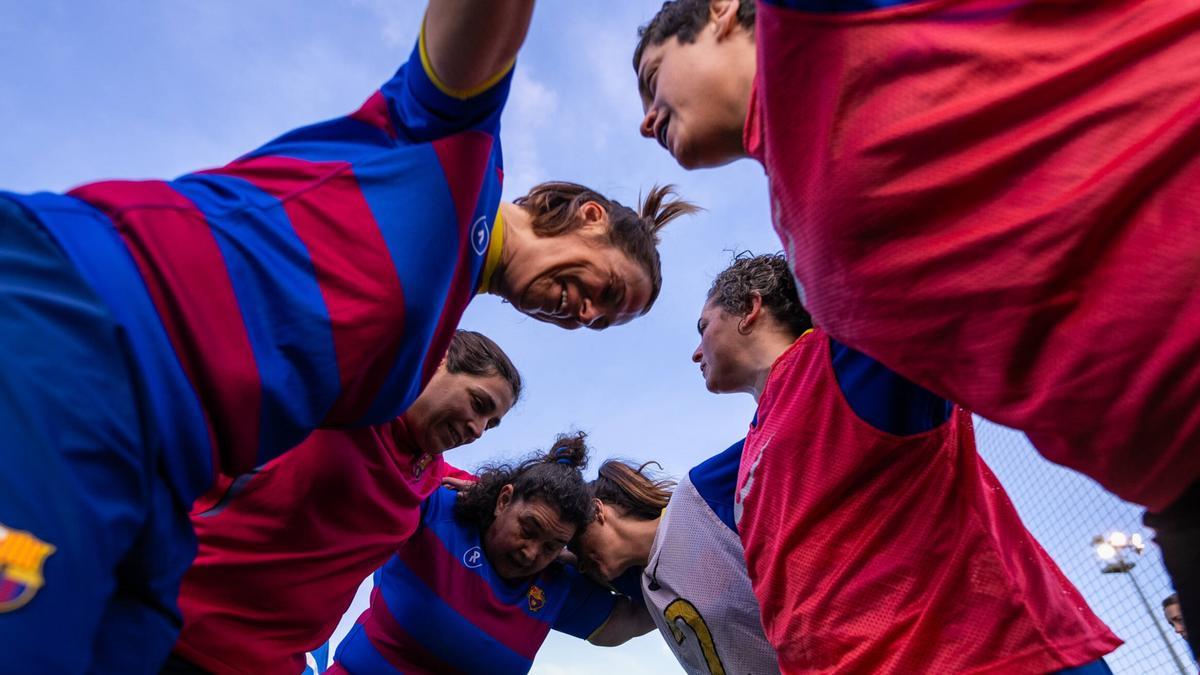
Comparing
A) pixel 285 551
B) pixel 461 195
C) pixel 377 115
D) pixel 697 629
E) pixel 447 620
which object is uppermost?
pixel 377 115

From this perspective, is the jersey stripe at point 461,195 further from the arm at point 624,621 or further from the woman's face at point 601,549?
the arm at point 624,621

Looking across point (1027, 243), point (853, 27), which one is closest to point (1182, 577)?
point (1027, 243)

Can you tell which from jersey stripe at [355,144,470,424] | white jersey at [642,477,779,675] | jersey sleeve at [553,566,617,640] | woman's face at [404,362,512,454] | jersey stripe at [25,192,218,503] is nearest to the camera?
jersey stripe at [25,192,218,503]

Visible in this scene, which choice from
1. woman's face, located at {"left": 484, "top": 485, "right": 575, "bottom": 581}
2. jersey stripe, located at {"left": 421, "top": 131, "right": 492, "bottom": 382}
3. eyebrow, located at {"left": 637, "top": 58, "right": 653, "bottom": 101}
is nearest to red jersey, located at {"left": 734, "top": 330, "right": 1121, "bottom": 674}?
eyebrow, located at {"left": 637, "top": 58, "right": 653, "bottom": 101}

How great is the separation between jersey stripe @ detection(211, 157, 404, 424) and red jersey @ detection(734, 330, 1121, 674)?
33.9 inches

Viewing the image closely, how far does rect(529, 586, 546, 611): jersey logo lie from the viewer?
126 inches

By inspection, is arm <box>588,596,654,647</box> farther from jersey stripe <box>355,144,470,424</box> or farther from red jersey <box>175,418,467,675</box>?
jersey stripe <box>355,144,470,424</box>

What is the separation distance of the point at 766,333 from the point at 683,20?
3.61 feet

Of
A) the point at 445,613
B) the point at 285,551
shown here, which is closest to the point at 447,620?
the point at 445,613

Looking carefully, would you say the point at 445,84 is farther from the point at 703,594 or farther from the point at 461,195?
the point at 703,594

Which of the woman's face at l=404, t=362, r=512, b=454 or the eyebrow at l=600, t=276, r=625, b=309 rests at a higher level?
the eyebrow at l=600, t=276, r=625, b=309

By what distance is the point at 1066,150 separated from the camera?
0.75 m

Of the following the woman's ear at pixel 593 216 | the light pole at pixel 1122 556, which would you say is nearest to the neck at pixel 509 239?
the woman's ear at pixel 593 216

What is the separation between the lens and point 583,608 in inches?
134
